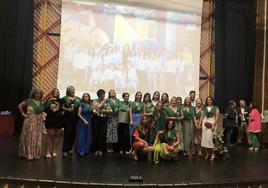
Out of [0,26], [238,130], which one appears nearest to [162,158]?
[238,130]

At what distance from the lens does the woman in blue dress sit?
6.17 m

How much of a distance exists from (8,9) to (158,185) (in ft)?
20.5

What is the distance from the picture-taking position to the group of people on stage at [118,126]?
5660 millimetres

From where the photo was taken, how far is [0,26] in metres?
8.55

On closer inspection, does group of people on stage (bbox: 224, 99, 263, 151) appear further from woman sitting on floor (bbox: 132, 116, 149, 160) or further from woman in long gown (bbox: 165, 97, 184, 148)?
woman sitting on floor (bbox: 132, 116, 149, 160)

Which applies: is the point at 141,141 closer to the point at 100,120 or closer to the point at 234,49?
the point at 100,120

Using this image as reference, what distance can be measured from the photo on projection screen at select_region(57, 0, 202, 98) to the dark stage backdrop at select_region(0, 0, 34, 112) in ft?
2.56

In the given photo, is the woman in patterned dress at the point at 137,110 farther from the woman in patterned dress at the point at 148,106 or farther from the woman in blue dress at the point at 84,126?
the woman in blue dress at the point at 84,126

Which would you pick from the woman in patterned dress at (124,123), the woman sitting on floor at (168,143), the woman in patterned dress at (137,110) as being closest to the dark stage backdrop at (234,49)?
the woman in patterned dress at (137,110)

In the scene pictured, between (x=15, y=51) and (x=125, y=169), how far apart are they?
476cm

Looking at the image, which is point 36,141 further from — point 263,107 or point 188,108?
point 263,107

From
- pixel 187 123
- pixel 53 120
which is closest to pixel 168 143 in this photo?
pixel 187 123

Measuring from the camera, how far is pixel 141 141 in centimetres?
603

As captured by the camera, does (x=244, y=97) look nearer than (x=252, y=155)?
No
